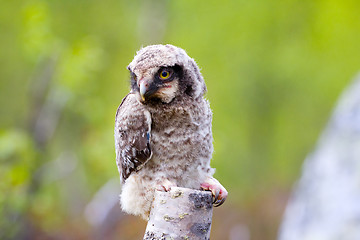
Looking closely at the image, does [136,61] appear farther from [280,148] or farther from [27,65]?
[280,148]

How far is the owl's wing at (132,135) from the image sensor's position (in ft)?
9.73

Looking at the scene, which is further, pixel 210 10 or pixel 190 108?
pixel 210 10

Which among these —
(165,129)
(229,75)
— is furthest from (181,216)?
(229,75)

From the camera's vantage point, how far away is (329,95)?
17203mm

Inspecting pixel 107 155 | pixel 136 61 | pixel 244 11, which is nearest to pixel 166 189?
pixel 136 61

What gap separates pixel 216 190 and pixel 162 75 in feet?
2.56

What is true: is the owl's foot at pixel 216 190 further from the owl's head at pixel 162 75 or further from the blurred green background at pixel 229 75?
the blurred green background at pixel 229 75

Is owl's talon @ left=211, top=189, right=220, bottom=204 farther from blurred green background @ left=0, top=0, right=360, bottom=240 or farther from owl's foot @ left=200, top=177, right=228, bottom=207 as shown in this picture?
blurred green background @ left=0, top=0, right=360, bottom=240

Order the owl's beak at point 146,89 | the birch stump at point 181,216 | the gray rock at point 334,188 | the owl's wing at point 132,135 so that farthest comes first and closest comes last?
the gray rock at point 334,188, the owl's wing at point 132,135, the owl's beak at point 146,89, the birch stump at point 181,216

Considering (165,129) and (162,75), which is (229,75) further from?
(162,75)

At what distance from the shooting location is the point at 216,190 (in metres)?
2.95

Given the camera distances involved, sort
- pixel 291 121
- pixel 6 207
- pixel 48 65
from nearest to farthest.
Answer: pixel 6 207 → pixel 48 65 → pixel 291 121

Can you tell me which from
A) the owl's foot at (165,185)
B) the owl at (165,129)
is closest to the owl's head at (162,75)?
the owl at (165,129)

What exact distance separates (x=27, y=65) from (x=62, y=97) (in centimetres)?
914
